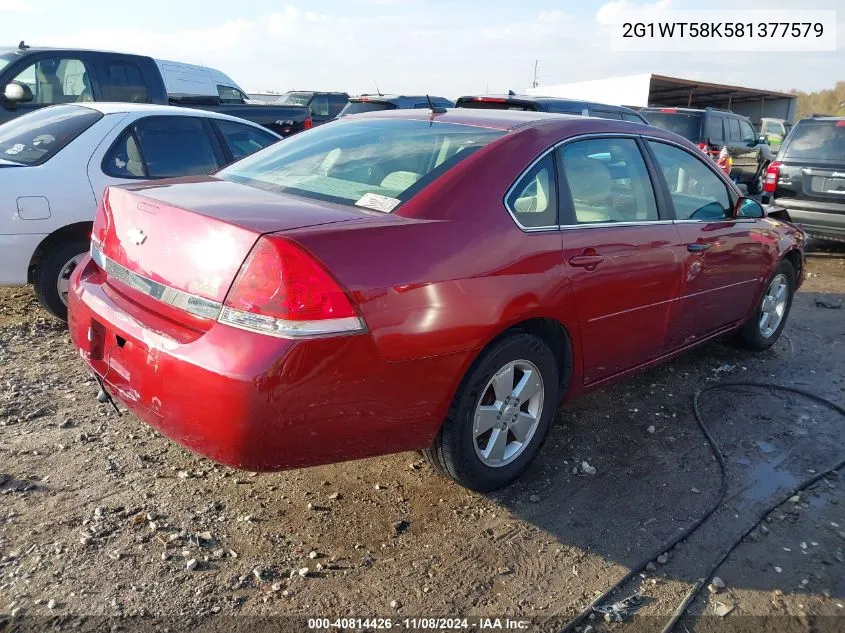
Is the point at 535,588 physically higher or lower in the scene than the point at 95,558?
lower

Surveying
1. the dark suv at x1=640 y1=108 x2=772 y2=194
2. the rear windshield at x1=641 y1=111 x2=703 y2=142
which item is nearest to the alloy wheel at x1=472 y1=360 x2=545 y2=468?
the dark suv at x1=640 y1=108 x2=772 y2=194

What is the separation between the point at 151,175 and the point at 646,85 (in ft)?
67.3

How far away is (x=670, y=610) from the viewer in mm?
2502

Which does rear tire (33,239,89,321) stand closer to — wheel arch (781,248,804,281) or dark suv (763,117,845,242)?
wheel arch (781,248,804,281)

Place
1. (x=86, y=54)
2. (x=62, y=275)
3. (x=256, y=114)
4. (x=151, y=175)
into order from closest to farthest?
(x=62, y=275) → (x=151, y=175) → (x=86, y=54) → (x=256, y=114)

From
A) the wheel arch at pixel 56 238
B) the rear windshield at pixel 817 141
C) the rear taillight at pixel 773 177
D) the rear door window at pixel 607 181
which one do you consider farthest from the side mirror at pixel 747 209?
the rear taillight at pixel 773 177

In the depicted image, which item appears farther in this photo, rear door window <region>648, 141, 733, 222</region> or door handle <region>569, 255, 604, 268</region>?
rear door window <region>648, 141, 733, 222</region>

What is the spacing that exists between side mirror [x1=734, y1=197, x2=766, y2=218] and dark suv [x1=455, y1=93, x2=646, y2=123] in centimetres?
222

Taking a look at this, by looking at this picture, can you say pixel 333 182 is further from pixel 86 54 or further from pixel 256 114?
pixel 256 114

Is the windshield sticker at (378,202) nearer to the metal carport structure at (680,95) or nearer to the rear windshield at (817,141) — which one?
the rear windshield at (817,141)

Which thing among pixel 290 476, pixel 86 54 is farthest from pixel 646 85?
pixel 290 476

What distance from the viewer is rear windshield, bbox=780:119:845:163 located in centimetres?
850

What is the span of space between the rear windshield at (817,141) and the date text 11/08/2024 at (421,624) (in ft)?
26.7

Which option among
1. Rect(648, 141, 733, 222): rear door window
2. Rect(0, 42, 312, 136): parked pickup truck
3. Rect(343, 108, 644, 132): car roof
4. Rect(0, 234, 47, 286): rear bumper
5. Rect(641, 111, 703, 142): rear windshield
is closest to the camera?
Rect(343, 108, 644, 132): car roof
